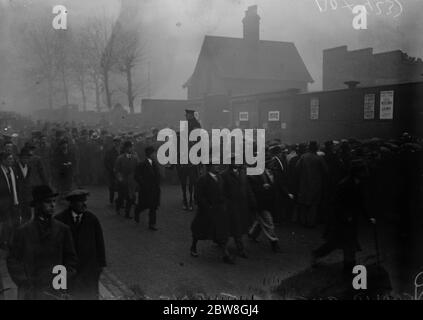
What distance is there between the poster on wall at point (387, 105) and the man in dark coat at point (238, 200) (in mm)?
9945

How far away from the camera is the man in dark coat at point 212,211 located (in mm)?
7473

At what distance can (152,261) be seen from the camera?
23.9ft

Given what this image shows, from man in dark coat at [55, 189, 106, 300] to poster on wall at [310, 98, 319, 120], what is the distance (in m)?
14.6

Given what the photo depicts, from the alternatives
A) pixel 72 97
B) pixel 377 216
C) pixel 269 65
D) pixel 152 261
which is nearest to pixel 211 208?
pixel 152 261

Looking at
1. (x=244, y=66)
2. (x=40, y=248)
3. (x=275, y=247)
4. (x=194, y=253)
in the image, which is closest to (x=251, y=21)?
(x=275, y=247)

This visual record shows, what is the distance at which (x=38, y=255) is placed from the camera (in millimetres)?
4500

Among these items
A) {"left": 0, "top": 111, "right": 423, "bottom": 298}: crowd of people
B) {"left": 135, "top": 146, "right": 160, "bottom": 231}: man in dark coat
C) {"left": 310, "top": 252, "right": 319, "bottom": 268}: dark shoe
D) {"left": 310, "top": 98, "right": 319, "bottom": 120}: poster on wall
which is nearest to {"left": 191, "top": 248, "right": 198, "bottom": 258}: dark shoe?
{"left": 0, "top": 111, "right": 423, "bottom": 298}: crowd of people

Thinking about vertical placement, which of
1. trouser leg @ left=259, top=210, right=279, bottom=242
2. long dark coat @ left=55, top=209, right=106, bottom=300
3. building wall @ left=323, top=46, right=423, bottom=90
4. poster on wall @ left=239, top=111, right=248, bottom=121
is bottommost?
trouser leg @ left=259, top=210, right=279, bottom=242

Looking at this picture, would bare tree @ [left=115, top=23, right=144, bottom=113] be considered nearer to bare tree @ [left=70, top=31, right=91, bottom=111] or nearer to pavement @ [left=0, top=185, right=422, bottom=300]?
bare tree @ [left=70, top=31, right=91, bottom=111]

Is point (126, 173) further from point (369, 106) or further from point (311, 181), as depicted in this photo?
point (369, 106)

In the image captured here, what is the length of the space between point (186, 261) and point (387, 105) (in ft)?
37.5

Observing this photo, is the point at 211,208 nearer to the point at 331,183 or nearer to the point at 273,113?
the point at 331,183

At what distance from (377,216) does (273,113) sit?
31.3 ft

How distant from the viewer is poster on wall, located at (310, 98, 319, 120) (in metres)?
18.2
